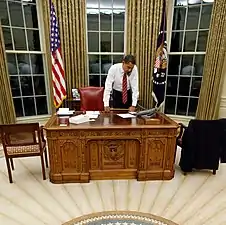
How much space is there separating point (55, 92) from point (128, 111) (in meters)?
1.45

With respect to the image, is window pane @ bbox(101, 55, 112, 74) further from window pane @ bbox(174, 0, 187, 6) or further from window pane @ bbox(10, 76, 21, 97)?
window pane @ bbox(10, 76, 21, 97)

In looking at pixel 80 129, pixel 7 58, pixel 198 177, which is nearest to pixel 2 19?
pixel 7 58

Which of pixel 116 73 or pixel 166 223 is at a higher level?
pixel 116 73

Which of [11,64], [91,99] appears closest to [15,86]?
[11,64]

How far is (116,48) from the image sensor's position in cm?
429

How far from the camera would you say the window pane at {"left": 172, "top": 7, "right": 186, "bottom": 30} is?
3.93m

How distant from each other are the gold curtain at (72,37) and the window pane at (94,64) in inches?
9.4

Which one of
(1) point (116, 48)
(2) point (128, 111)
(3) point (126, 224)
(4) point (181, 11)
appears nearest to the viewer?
(3) point (126, 224)

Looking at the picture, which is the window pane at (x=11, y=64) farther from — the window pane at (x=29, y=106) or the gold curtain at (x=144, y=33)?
the gold curtain at (x=144, y=33)

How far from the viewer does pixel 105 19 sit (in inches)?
163

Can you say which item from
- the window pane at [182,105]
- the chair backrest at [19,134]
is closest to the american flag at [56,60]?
the chair backrest at [19,134]

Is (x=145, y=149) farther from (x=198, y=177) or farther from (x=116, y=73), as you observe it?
(x=116, y=73)

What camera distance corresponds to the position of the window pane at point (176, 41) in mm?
4031

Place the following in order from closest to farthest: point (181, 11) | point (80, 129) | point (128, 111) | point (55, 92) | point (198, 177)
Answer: point (80, 129) < point (198, 177) < point (128, 111) < point (55, 92) < point (181, 11)
